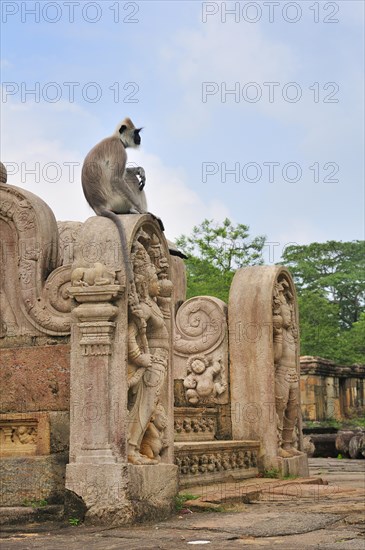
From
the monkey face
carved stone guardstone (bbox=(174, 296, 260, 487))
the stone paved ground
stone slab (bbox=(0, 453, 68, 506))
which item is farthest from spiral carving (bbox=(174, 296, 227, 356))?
stone slab (bbox=(0, 453, 68, 506))

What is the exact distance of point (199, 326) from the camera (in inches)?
461

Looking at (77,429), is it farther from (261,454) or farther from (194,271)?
(194,271)

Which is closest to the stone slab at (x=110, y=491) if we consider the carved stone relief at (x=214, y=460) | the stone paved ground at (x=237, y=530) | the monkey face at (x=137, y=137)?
the stone paved ground at (x=237, y=530)

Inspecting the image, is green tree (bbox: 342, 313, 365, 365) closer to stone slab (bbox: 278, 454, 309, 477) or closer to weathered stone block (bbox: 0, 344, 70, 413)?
stone slab (bbox: 278, 454, 309, 477)

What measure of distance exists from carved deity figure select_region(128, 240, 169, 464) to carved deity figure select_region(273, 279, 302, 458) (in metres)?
3.41

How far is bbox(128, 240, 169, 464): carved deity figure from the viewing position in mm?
7449

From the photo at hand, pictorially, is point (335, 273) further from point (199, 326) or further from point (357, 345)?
point (199, 326)

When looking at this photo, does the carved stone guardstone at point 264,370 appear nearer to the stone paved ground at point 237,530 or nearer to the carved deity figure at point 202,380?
the carved deity figure at point 202,380

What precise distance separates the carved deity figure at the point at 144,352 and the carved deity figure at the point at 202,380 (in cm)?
321

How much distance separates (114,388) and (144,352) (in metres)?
0.65

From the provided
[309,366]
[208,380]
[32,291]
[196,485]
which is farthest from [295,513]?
[309,366]

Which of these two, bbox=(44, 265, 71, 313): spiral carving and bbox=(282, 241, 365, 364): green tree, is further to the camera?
bbox=(282, 241, 365, 364): green tree

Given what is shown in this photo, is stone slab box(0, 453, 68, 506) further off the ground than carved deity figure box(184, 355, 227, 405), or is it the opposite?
carved deity figure box(184, 355, 227, 405)

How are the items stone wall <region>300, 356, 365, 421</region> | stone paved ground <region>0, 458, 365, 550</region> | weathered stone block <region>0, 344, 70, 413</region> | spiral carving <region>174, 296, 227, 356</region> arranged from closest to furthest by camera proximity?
stone paved ground <region>0, 458, 365, 550</region> → weathered stone block <region>0, 344, 70, 413</region> → spiral carving <region>174, 296, 227, 356</region> → stone wall <region>300, 356, 365, 421</region>
